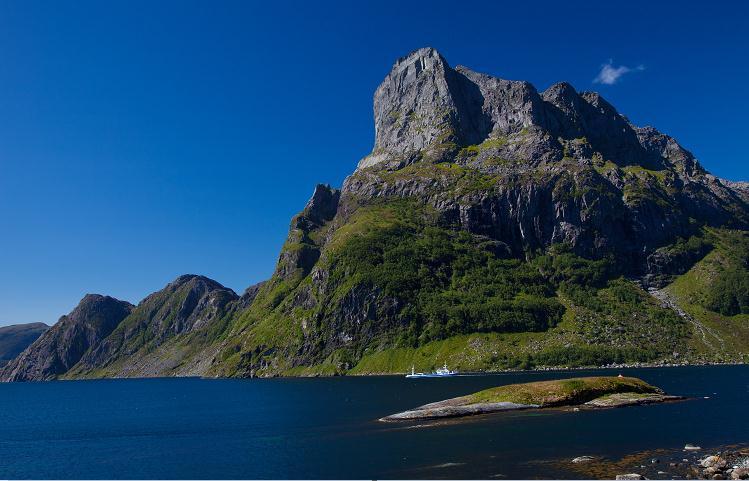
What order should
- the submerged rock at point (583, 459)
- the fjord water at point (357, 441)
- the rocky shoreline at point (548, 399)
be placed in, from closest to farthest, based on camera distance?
the submerged rock at point (583, 459) < the fjord water at point (357, 441) < the rocky shoreline at point (548, 399)

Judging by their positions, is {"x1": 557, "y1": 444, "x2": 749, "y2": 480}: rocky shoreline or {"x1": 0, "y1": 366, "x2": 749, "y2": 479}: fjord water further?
{"x1": 0, "y1": 366, "x2": 749, "y2": 479}: fjord water

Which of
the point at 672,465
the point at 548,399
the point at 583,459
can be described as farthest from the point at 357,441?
the point at 548,399

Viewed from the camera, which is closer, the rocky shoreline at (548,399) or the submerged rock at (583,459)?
the submerged rock at (583,459)

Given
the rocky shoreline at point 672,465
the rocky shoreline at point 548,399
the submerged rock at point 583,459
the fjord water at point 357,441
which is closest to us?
the rocky shoreline at point 672,465

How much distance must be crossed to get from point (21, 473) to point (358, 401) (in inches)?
3579

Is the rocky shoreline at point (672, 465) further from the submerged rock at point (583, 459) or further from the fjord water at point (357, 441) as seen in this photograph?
the fjord water at point (357, 441)

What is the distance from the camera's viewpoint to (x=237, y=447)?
91.3m

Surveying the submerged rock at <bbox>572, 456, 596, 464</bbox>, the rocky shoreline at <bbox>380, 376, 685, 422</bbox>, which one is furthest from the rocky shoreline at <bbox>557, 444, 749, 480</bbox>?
the rocky shoreline at <bbox>380, 376, 685, 422</bbox>

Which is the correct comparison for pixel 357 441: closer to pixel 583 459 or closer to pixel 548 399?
pixel 583 459

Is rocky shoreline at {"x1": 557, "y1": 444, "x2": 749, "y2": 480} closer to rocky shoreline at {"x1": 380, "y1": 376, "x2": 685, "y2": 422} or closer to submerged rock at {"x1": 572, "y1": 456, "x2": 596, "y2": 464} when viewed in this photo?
submerged rock at {"x1": 572, "y1": 456, "x2": 596, "y2": 464}

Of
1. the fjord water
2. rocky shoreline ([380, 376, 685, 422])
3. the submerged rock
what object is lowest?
the fjord water

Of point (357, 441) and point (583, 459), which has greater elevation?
point (583, 459)

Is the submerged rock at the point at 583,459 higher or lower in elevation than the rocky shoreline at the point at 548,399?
lower

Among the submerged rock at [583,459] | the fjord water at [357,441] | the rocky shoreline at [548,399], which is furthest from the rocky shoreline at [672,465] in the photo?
the rocky shoreline at [548,399]
